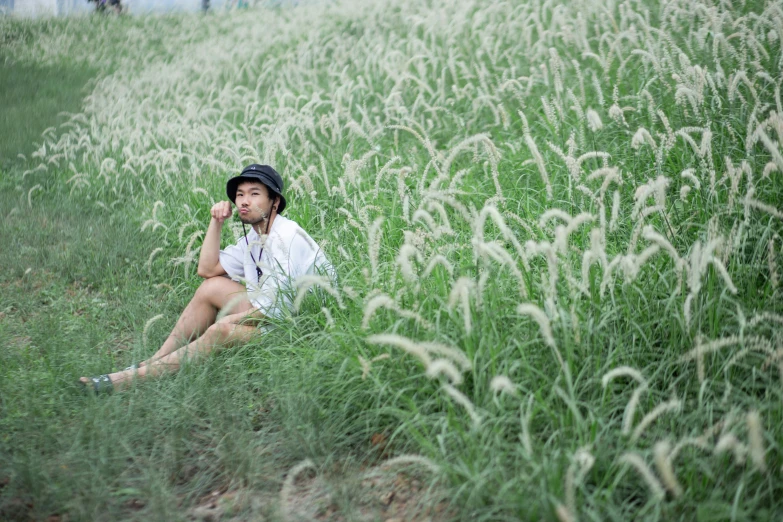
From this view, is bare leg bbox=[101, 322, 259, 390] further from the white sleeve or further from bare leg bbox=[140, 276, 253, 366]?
the white sleeve

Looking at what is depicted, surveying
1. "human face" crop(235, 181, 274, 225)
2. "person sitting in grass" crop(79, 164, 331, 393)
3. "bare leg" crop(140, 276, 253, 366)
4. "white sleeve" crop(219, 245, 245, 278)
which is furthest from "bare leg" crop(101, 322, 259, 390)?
"human face" crop(235, 181, 274, 225)


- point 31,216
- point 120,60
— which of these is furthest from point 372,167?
point 120,60

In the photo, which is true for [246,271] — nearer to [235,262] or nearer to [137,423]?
[235,262]

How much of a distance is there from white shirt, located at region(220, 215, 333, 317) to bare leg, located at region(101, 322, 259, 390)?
0.19 m

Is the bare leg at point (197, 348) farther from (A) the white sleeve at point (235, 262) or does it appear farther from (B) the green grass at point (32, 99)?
(B) the green grass at point (32, 99)

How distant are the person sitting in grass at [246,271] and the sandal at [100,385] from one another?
0.43 feet

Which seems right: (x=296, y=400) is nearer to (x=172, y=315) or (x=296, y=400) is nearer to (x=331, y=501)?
(x=331, y=501)

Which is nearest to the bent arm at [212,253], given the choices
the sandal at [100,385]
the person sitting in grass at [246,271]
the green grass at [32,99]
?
the person sitting in grass at [246,271]

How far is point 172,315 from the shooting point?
16.0 feet

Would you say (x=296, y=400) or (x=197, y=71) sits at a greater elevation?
(x=197, y=71)

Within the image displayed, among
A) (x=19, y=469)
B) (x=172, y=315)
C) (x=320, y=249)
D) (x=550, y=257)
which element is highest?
(x=550, y=257)

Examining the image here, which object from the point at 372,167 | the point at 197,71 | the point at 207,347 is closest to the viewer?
the point at 207,347

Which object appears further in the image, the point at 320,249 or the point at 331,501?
the point at 320,249

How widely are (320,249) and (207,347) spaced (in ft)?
2.93
